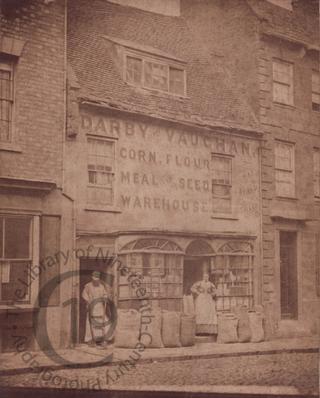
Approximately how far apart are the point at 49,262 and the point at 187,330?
1629 millimetres

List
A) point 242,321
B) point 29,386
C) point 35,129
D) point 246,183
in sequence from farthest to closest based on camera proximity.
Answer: point 246,183
point 242,321
point 35,129
point 29,386

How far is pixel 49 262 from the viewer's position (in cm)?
557

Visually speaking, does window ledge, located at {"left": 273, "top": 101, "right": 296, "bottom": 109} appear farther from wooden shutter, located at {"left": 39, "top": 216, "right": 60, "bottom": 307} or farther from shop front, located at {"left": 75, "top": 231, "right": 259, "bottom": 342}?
wooden shutter, located at {"left": 39, "top": 216, "right": 60, "bottom": 307}

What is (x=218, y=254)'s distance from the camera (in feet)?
20.9

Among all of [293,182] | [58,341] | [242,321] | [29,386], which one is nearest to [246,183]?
[293,182]

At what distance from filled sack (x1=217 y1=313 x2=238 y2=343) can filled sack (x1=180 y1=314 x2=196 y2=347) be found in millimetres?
299

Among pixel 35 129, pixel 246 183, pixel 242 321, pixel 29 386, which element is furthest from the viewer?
pixel 246 183

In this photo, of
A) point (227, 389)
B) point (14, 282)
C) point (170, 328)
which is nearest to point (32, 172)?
point (14, 282)

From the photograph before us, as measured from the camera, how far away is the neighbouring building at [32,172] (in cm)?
548

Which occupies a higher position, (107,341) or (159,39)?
(159,39)

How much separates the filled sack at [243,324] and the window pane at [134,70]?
266cm

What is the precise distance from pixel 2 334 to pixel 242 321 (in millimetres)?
2442

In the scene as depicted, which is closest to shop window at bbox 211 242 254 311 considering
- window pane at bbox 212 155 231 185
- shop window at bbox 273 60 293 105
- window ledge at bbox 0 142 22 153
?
window pane at bbox 212 155 231 185

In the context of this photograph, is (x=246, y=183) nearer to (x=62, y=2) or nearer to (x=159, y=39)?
(x=159, y=39)
